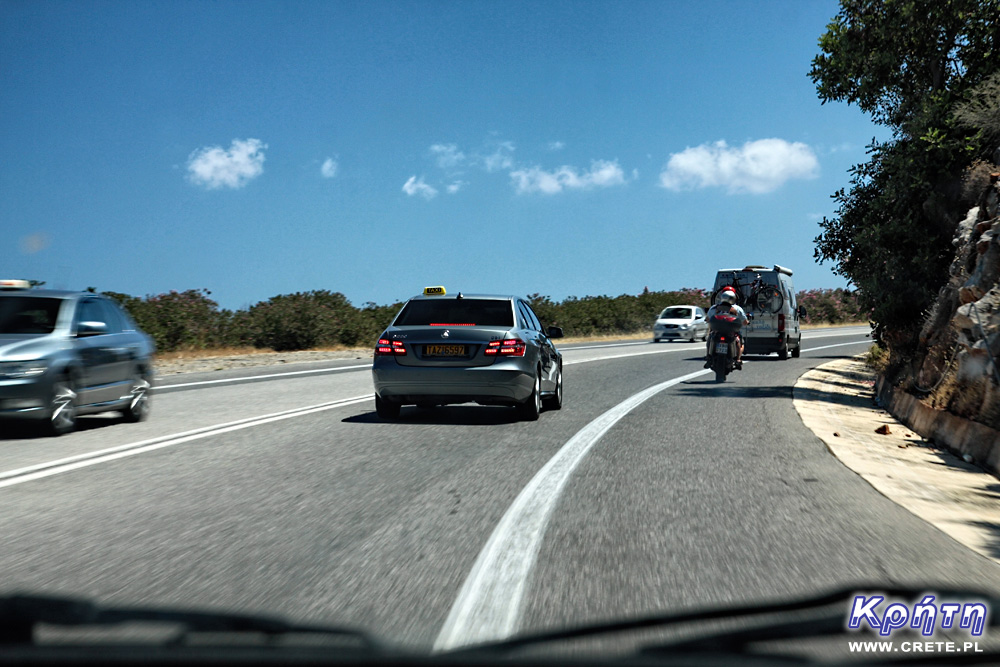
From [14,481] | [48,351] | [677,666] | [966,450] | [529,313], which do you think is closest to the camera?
[677,666]

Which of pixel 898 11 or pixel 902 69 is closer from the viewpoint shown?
pixel 898 11

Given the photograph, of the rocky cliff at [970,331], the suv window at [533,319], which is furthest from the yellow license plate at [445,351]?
the rocky cliff at [970,331]

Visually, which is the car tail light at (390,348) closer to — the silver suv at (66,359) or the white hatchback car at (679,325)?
the silver suv at (66,359)

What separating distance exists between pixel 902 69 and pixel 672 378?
24.4 feet

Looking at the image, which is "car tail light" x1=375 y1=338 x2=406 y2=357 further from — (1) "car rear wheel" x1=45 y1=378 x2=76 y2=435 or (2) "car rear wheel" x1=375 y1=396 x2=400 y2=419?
(1) "car rear wheel" x1=45 y1=378 x2=76 y2=435

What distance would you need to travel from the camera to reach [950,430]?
9.43 metres

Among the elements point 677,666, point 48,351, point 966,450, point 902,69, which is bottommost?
point 966,450

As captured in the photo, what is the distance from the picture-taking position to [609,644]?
3.03m

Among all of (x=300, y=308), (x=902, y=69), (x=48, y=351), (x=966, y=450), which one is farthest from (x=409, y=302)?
(x=300, y=308)

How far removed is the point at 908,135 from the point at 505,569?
47.5ft

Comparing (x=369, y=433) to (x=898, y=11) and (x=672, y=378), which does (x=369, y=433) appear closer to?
(x=672, y=378)

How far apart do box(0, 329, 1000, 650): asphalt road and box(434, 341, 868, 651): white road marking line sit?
17mm

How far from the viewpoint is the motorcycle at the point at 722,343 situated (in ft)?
58.2

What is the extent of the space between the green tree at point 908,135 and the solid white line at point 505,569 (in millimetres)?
9949
